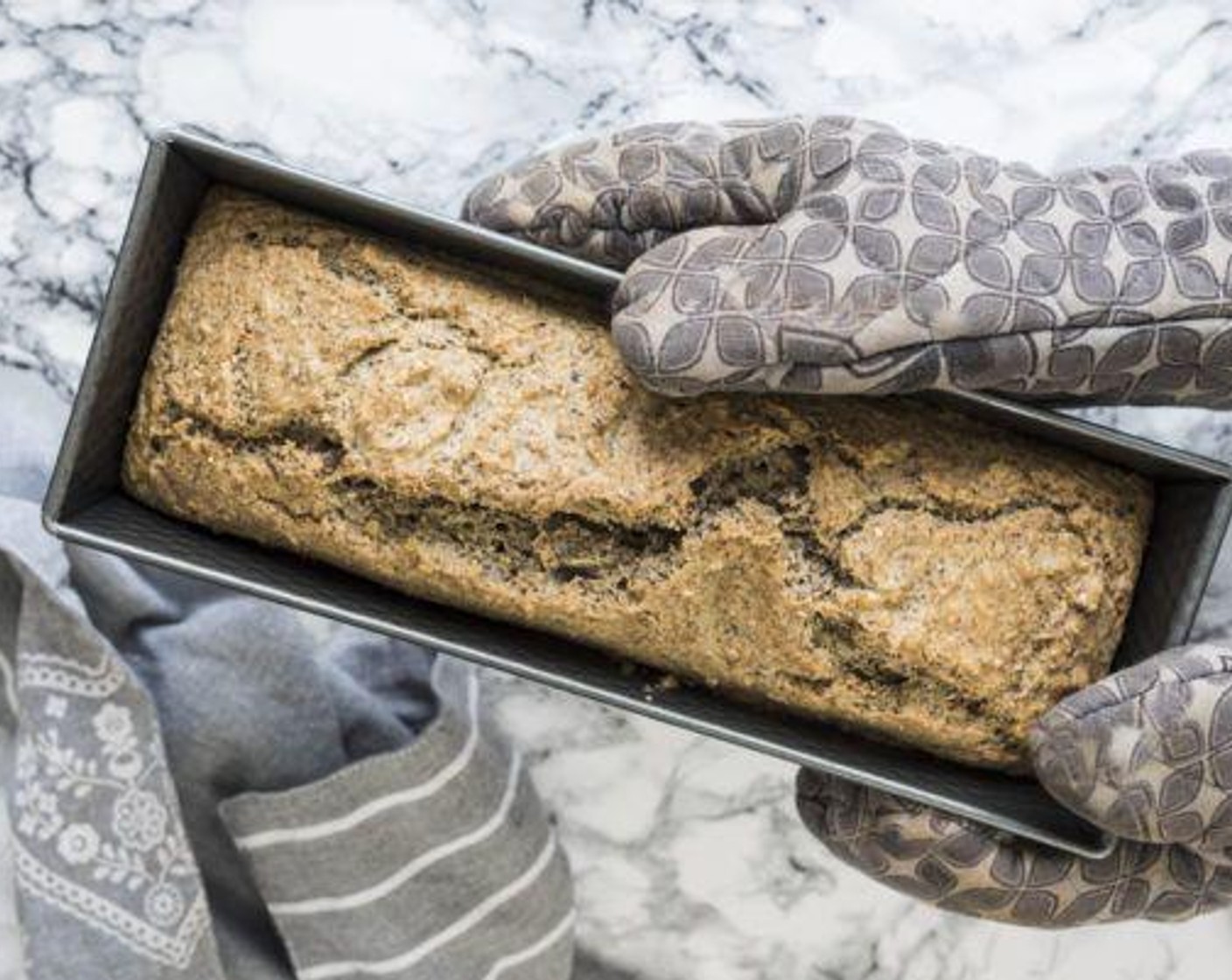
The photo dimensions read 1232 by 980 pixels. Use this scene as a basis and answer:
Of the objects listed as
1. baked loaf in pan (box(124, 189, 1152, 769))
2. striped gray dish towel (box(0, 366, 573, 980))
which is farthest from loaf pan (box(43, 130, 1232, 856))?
striped gray dish towel (box(0, 366, 573, 980))

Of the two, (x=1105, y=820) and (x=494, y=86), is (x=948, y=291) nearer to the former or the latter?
(x=1105, y=820)

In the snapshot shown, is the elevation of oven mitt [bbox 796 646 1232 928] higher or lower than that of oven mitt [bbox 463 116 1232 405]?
lower

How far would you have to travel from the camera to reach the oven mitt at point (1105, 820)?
96 cm

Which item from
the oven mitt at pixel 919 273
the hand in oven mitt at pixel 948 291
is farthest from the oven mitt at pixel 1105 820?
the oven mitt at pixel 919 273

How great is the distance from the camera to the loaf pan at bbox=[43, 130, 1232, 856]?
0.92 metres

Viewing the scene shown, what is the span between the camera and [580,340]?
3.17 feet

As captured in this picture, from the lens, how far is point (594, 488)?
94cm

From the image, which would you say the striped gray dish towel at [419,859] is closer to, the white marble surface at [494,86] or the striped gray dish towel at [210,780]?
the striped gray dish towel at [210,780]

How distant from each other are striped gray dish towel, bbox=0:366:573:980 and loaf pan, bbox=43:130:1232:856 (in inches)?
9.5

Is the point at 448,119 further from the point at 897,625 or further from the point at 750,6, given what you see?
the point at 897,625

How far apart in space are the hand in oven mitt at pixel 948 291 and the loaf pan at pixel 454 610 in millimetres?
34

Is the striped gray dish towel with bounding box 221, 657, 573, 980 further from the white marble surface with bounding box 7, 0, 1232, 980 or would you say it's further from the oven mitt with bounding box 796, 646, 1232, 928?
the white marble surface with bounding box 7, 0, 1232, 980

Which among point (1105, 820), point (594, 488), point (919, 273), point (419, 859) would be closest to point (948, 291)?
point (919, 273)

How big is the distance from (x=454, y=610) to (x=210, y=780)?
34 centimetres
